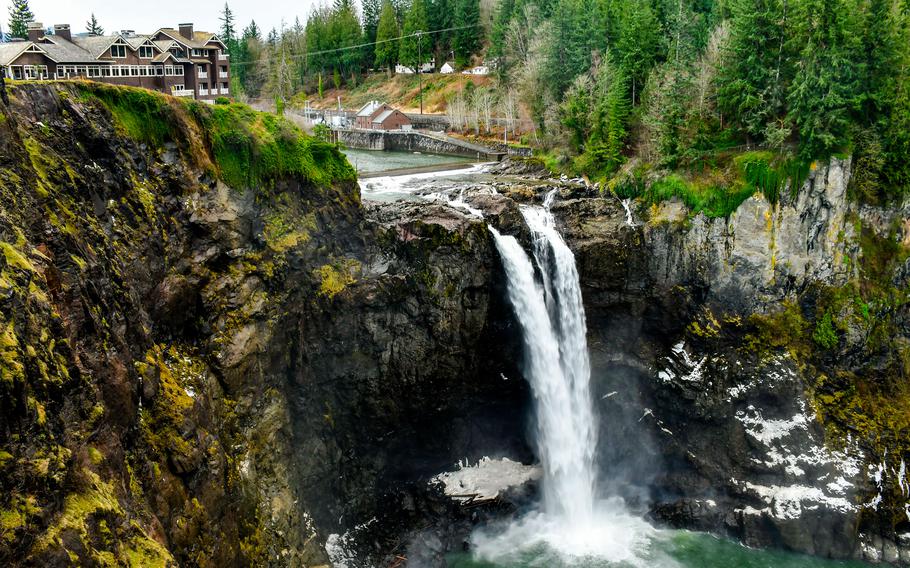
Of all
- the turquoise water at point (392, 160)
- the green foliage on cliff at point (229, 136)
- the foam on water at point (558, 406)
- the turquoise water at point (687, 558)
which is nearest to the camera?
the green foliage on cliff at point (229, 136)

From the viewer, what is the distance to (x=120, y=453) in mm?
14578

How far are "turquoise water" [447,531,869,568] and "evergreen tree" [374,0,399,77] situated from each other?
89.2m

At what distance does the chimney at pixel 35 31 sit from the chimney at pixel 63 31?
1.21 metres

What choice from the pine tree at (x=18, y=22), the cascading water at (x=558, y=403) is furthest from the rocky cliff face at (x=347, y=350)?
the pine tree at (x=18, y=22)

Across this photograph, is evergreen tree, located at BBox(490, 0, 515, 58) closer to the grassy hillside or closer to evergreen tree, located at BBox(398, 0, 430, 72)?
the grassy hillside

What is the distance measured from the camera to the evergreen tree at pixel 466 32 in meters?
95.0

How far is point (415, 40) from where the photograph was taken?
98750mm

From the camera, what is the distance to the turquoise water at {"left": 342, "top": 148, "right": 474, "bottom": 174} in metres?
55.1

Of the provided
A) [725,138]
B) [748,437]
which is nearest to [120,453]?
[748,437]

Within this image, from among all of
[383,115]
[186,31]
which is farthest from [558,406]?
[383,115]

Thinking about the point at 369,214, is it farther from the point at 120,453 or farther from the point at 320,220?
the point at 120,453

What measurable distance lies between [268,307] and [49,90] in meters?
9.13

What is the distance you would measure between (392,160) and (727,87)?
112 feet

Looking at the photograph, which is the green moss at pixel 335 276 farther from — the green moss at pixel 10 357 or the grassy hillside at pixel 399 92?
the grassy hillside at pixel 399 92
